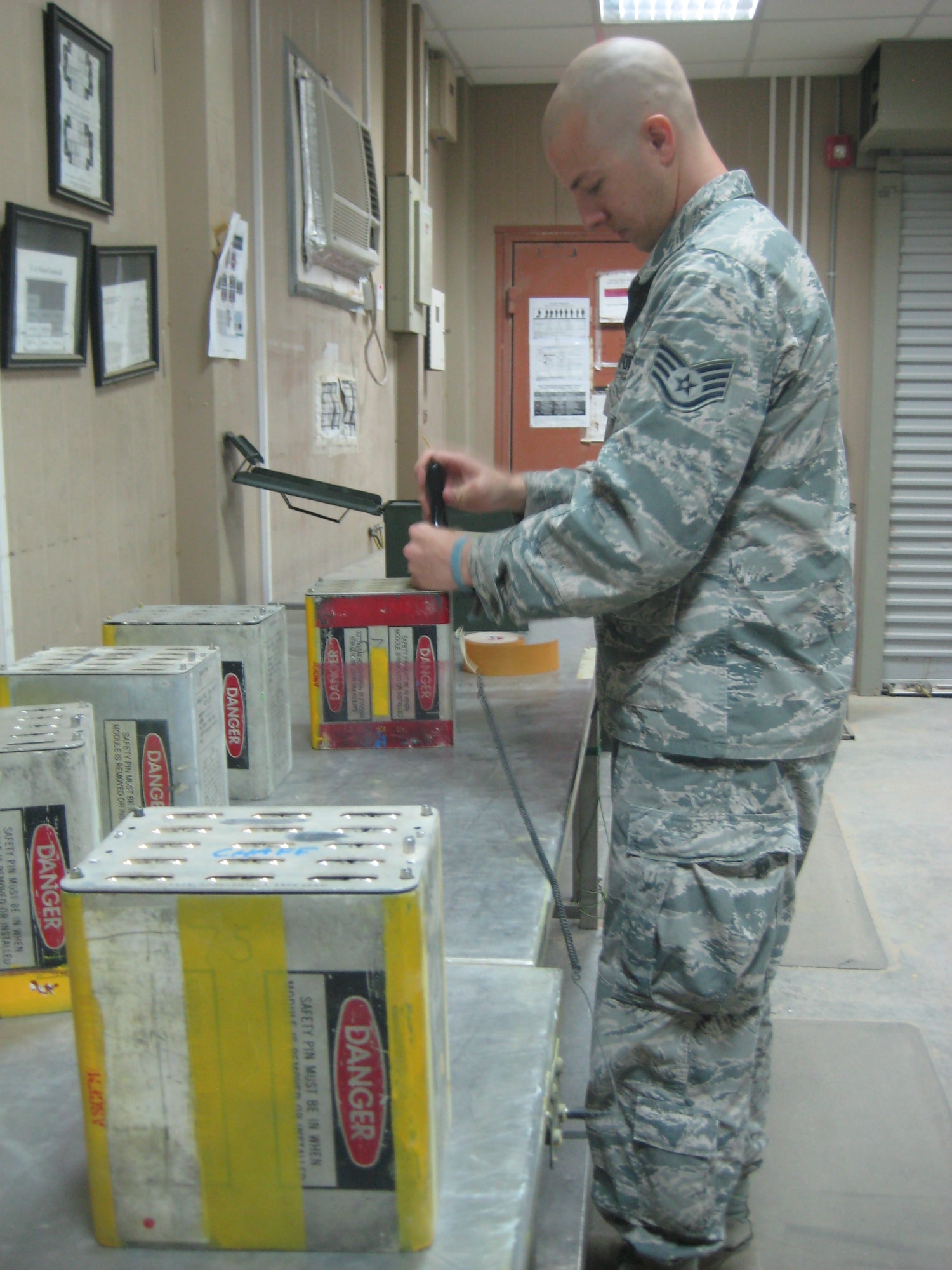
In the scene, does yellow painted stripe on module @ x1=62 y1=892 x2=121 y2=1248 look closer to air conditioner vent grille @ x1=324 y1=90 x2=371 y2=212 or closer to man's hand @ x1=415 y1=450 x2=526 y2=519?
man's hand @ x1=415 y1=450 x2=526 y2=519

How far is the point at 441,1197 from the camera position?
70 centimetres

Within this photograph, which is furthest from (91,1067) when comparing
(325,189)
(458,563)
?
(325,189)

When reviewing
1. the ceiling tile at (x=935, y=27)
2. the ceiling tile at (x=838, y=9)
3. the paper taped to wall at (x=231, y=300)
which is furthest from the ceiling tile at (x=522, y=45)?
the paper taped to wall at (x=231, y=300)

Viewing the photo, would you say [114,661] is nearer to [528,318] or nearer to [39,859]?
[39,859]

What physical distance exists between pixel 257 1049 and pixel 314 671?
99cm

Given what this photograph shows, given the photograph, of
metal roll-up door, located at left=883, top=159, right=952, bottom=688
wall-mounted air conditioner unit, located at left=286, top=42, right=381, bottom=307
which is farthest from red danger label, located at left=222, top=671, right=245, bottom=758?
metal roll-up door, located at left=883, top=159, right=952, bottom=688

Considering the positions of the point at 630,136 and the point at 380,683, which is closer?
the point at 630,136

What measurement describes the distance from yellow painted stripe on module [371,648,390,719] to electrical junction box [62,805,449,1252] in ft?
3.04

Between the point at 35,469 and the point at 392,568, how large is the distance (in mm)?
744

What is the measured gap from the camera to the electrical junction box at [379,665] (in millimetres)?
1590

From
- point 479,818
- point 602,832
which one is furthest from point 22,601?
point 602,832

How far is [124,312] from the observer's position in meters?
1.91

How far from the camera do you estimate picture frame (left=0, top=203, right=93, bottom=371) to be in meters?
1.50

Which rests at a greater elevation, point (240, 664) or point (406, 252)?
point (406, 252)
